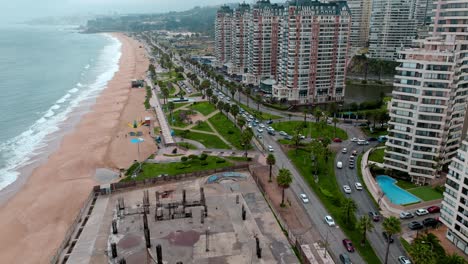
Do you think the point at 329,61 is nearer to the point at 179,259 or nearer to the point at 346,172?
the point at 346,172

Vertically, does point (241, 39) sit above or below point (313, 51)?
above

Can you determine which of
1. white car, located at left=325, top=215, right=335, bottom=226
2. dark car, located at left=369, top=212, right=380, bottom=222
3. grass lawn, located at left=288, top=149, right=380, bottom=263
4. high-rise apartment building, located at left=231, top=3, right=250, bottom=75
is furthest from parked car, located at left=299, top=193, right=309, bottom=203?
high-rise apartment building, located at left=231, top=3, right=250, bottom=75

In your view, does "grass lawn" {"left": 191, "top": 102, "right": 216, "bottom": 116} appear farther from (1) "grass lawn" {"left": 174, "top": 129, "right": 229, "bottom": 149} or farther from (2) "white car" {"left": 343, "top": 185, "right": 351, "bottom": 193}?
(2) "white car" {"left": 343, "top": 185, "right": 351, "bottom": 193}

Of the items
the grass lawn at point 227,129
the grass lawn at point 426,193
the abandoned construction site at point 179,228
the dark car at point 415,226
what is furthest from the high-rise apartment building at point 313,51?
the dark car at point 415,226

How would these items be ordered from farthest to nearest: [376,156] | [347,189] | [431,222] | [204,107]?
[204,107], [376,156], [347,189], [431,222]

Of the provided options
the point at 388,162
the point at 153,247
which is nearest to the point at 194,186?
the point at 153,247

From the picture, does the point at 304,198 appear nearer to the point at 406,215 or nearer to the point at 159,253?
the point at 406,215

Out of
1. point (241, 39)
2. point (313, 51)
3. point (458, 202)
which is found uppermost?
point (241, 39)

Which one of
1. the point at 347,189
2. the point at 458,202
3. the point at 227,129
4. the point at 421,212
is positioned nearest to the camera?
the point at 458,202

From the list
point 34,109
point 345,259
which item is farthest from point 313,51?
point 34,109
